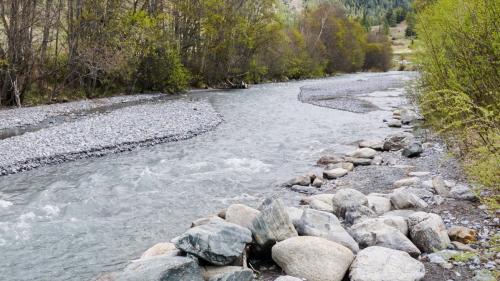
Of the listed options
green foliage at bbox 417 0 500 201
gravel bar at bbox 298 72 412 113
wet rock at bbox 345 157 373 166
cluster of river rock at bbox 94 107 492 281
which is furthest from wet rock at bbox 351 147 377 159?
gravel bar at bbox 298 72 412 113

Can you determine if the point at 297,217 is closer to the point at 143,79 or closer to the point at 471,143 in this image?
the point at 471,143

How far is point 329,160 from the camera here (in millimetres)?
16750

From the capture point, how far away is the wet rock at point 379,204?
10.3 meters

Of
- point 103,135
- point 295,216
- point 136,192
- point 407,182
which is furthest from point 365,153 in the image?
point 103,135

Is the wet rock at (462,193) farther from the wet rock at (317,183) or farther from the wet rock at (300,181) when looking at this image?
the wet rock at (300,181)

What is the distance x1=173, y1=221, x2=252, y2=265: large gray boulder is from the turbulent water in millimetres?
1968

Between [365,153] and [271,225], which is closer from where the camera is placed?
[271,225]

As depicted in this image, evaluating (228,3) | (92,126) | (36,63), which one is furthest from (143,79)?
(92,126)

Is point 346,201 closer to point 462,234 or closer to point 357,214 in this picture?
point 357,214

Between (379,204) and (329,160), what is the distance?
6.24 m

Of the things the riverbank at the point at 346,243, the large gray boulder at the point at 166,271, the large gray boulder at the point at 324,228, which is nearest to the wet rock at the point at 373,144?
the riverbank at the point at 346,243

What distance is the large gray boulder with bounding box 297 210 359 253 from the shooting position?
8086mm

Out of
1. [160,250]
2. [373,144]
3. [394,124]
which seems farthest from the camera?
[394,124]

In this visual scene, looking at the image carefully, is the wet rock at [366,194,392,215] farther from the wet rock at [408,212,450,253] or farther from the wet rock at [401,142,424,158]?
the wet rock at [401,142,424,158]
